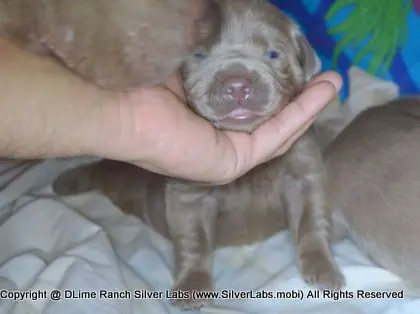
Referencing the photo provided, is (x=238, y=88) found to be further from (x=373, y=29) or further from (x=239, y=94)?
(x=373, y=29)

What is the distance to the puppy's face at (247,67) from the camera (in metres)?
1.53

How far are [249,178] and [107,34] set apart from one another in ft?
2.38

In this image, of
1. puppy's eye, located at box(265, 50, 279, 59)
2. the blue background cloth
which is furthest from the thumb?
the blue background cloth

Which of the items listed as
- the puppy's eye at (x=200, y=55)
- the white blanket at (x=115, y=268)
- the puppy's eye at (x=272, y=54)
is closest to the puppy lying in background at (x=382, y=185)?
the white blanket at (x=115, y=268)

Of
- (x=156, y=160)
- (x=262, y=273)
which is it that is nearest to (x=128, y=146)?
(x=156, y=160)

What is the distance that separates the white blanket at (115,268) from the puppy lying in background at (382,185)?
0.05 meters

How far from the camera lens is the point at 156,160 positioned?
4.50ft

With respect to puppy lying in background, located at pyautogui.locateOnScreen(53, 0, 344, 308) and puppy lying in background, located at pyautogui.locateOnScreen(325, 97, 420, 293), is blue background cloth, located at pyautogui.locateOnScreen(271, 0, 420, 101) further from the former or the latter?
puppy lying in background, located at pyautogui.locateOnScreen(53, 0, 344, 308)

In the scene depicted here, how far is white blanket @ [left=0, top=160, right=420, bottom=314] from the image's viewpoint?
1.52 meters

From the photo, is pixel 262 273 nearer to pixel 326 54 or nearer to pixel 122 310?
pixel 122 310

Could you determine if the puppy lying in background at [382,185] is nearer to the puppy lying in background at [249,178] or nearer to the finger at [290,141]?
the puppy lying in background at [249,178]

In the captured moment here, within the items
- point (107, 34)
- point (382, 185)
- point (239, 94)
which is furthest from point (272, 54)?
point (107, 34)

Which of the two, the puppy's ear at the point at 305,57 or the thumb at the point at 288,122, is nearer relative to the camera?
the thumb at the point at 288,122

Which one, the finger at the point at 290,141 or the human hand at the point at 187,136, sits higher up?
the human hand at the point at 187,136
